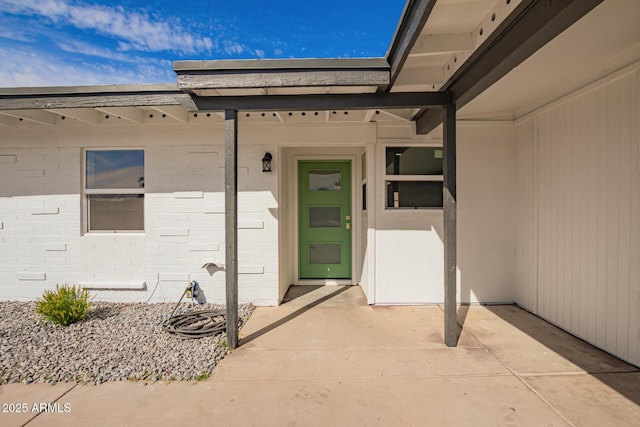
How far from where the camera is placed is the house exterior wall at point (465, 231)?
4.08 m

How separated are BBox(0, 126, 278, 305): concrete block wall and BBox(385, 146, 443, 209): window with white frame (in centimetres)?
163

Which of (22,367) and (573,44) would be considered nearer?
(573,44)

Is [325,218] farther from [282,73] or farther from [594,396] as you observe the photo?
[594,396]

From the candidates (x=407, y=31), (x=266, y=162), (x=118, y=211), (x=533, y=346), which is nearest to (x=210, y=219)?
(x=266, y=162)

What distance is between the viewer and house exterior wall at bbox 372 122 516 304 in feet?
13.4

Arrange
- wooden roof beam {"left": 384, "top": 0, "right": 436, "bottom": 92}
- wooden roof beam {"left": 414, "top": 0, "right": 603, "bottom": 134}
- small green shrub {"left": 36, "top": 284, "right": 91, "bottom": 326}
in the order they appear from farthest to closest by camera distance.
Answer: small green shrub {"left": 36, "top": 284, "right": 91, "bottom": 326} < wooden roof beam {"left": 384, "top": 0, "right": 436, "bottom": 92} < wooden roof beam {"left": 414, "top": 0, "right": 603, "bottom": 134}

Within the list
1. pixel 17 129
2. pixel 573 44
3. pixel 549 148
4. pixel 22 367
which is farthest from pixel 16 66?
pixel 549 148

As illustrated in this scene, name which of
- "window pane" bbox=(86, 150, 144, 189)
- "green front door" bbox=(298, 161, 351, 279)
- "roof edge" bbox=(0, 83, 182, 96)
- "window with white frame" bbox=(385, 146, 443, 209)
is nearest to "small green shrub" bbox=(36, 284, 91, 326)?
"window pane" bbox=(86, 150, 144, 189)

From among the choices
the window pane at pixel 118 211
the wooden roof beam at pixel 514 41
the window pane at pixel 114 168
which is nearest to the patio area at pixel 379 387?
the window pane at pixel 118 211

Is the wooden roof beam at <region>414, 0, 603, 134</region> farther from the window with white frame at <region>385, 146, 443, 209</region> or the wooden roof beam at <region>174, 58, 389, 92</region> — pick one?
the window with white frame at <region>385, 146, 443, 209</region>

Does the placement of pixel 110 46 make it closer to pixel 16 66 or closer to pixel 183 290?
pixel 16 66

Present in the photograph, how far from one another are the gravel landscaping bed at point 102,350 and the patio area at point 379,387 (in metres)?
0.12

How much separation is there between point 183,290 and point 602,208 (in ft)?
15.8

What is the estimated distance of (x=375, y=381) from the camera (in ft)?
7.76
